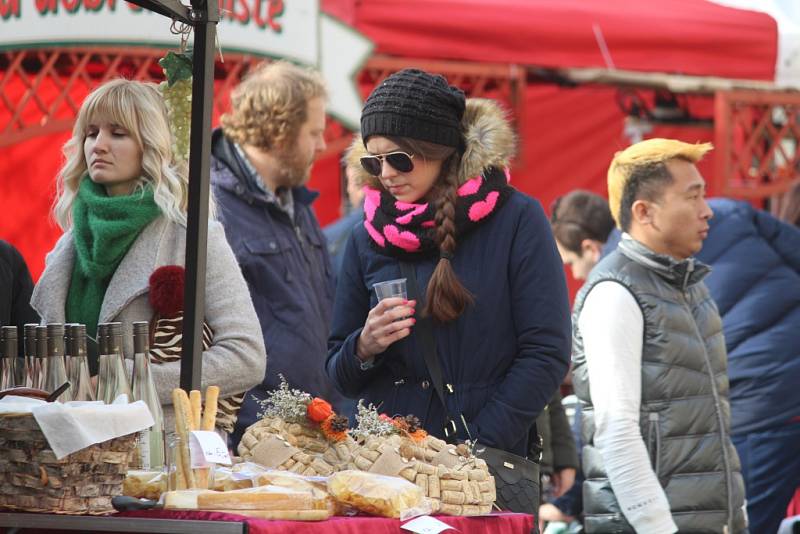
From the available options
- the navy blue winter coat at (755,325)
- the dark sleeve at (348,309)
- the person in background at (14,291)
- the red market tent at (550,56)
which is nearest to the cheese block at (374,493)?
the dark sleeve at (348,309)

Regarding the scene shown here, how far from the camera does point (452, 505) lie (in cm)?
277

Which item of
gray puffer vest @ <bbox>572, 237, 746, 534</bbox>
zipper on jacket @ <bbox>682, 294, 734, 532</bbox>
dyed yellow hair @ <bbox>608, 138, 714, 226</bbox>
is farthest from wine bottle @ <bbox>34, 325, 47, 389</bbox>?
dyed yellow hair @ <bbox>608, 138, 714, 226</bbox>

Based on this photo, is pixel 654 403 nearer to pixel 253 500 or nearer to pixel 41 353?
pixel 253 500

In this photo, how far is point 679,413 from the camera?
14.0 feet

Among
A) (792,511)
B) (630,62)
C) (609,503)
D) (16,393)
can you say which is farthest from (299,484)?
(630,62)

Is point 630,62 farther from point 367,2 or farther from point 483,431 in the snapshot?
point 483,431

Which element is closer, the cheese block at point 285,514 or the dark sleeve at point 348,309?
the cheese block at point 285,514

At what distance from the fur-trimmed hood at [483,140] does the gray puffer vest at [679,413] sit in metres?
0.92

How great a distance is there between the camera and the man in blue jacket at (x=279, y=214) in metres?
4.60

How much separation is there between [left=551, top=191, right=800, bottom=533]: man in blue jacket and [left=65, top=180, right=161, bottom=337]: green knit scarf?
2.47m

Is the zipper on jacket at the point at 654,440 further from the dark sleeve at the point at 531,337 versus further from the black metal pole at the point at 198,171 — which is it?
the black metal pole at the point at 198,171

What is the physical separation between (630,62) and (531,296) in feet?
13.6

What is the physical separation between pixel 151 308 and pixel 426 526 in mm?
1110

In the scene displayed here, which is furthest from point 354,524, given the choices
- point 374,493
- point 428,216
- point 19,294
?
point 19,294
